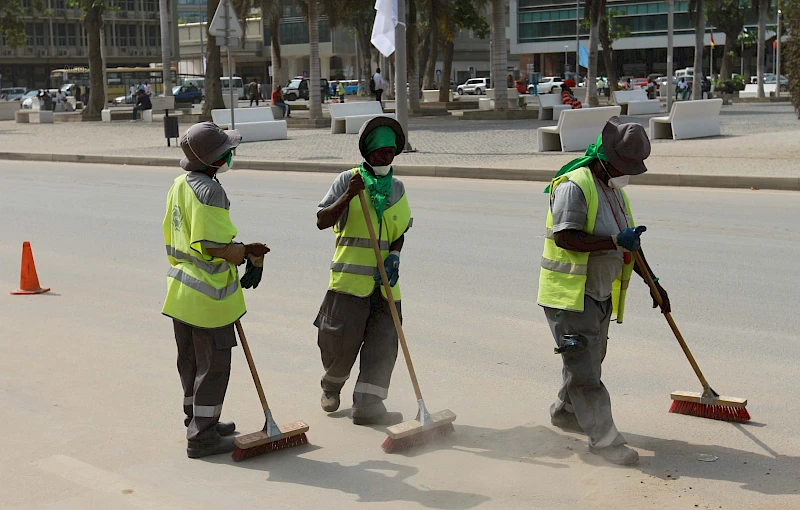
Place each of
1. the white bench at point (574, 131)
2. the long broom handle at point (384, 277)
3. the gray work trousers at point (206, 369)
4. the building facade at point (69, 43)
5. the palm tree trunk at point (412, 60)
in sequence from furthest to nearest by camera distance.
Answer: the building facade at point (69, 43)
the palm tree trunk at point (412, 60)
the white bench at point (574, 131)
the long broom handle at point (384, 277)
the gray work trousers at point (206, 369)

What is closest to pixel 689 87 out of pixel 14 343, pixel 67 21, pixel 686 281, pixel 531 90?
pixel 531 90

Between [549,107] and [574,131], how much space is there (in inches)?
523

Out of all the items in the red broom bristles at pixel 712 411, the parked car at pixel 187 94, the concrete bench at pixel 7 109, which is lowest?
the red broom bristles at pixel 712 411

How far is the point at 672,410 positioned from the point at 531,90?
71603mm

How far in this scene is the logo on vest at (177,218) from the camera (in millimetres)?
4785

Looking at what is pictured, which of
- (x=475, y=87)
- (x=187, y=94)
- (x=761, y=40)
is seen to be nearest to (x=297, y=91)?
(x=187, y=94)

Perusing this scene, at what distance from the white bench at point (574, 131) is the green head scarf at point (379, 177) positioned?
1636 cm

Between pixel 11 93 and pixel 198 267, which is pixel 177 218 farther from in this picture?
pixel 11 93

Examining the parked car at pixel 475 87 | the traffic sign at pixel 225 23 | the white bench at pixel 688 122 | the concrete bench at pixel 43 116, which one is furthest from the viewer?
the parked car at pixel 475 87

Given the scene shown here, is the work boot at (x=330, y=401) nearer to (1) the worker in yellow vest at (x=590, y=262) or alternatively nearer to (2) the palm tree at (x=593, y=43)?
(1) the worker in yellow vest at (x=590, y=262)

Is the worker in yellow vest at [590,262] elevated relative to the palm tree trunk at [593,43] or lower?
lower

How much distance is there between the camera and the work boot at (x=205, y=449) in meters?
4.92

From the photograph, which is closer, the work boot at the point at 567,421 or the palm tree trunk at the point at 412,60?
the work boot at the point at 567,421

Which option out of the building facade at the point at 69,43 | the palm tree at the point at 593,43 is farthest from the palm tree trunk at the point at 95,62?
the building facade at the point at 69,43
